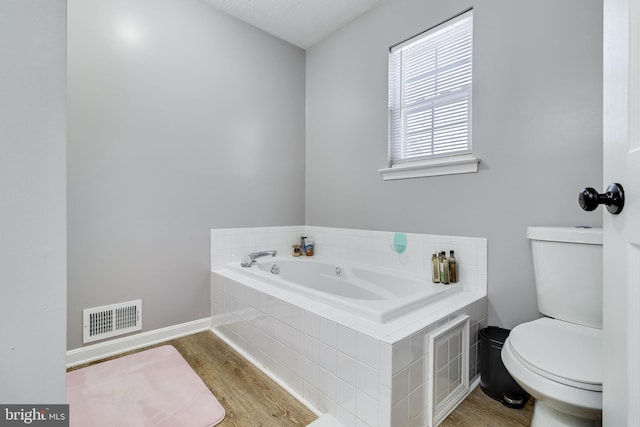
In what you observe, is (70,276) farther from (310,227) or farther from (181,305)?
(310,227)

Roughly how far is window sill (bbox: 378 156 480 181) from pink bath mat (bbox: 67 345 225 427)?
1.84m

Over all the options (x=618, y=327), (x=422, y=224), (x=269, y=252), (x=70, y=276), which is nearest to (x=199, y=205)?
(x=269, y=252)

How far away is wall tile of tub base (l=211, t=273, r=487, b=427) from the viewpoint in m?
1.15

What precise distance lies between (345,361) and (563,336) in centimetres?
90

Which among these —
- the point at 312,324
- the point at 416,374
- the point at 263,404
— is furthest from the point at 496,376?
the point at 263,404

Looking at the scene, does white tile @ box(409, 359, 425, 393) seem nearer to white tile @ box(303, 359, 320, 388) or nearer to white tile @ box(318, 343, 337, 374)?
white tile @ box(318, 343, 337, 374)

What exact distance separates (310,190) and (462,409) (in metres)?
2.16

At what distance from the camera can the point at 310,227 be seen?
302cm

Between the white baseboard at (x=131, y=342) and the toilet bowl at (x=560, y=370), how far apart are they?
7.02 ft

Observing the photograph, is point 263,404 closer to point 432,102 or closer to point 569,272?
point 569,272

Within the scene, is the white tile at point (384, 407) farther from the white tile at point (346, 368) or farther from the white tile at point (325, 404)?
the white tile at point (325, 404)

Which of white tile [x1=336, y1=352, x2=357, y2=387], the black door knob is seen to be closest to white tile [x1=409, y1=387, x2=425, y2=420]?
white tile [x1=336, y1=352, x2=357, y2=387]

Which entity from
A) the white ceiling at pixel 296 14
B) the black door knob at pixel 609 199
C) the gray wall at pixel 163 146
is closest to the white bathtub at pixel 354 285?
the gray wall at pixel 163 146

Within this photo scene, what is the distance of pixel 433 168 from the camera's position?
2.00 metres
